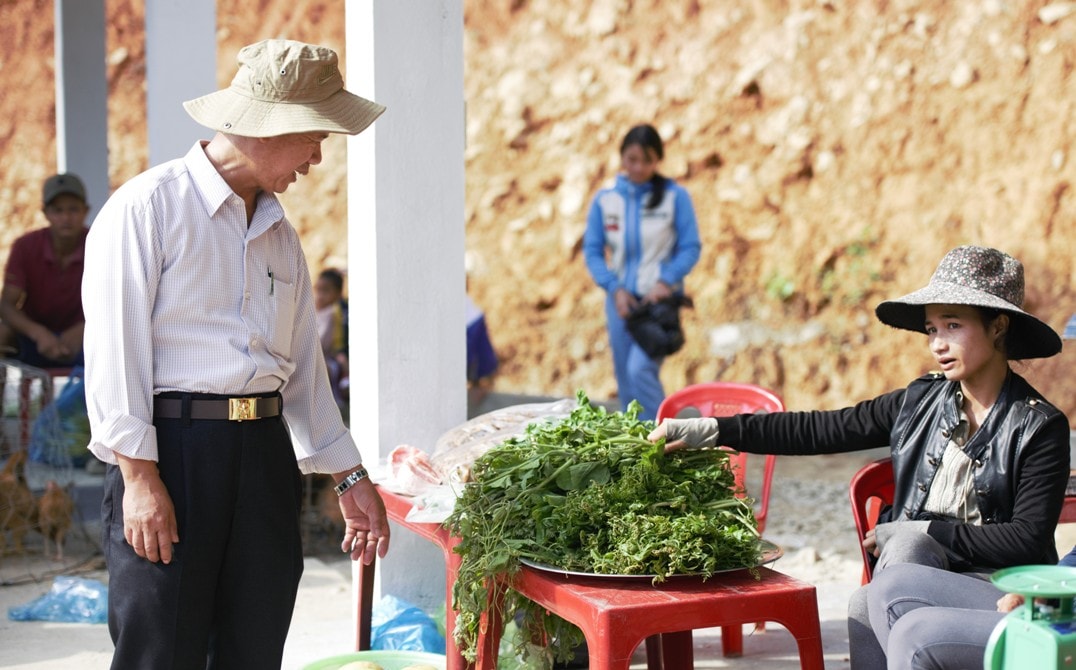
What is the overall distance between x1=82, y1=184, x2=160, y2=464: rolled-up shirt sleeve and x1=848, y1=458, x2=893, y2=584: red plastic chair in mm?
1971

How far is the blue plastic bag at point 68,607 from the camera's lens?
16.7ft

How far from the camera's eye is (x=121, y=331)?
2.61 meters

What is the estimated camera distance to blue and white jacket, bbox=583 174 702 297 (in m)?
7.61

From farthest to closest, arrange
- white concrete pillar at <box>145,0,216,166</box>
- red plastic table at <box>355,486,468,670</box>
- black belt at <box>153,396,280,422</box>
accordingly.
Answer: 1. white concrete pillar at <box>145,0,216,166</box>
2. red plastic table at <box>355,486,468,670</box>
3. black belt at <box>153,396,280,422</box>

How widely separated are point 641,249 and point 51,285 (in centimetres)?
351

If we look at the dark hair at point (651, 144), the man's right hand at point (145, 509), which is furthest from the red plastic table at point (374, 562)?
the dark hair at point (651, 144)

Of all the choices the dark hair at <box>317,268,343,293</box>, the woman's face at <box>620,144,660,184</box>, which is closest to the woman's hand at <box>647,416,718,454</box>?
the woman's face at <box>620,144,660,184</box>

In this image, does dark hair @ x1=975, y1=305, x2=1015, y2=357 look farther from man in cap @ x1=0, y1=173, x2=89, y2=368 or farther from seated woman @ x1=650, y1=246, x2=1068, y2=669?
man in cap @ x1=0, y1=173, x2=89, y2=368

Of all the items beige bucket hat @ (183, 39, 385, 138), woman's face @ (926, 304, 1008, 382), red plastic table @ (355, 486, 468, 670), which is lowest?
red plastic table @ (355, 486, 468, 670)

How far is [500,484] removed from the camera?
3314mm

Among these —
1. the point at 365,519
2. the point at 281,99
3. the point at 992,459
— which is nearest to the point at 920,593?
the point at 992,459

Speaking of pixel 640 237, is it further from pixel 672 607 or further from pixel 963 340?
pixel 672 607

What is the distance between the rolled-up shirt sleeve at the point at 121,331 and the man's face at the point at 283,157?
28cm

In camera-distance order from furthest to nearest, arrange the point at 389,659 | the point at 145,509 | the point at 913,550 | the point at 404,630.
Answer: the point at 404,630 < the point at 389,659 < the point at 913,550 < the point at 145,509
